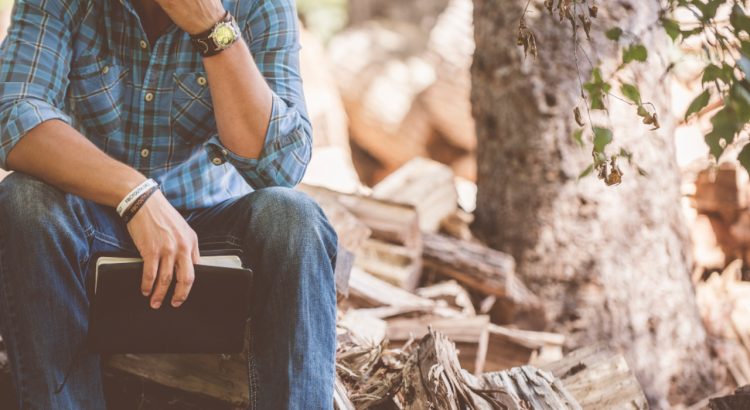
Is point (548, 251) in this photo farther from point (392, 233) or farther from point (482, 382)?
point (482, 382)

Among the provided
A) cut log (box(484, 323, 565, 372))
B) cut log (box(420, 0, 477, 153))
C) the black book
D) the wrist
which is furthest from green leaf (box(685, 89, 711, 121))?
cut log (box(420, 0, 477, 153))

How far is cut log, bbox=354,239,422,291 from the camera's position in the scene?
10.9 feet

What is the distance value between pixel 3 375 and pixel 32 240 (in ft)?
2.38

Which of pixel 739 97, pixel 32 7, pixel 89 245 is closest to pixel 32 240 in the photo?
pixel 89 245

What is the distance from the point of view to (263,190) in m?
1.80

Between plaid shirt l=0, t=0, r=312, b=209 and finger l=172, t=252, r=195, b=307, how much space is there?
0.36 meters

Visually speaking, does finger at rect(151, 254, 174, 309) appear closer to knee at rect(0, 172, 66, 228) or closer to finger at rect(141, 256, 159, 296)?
finger at rect(141, 256, 159, 296)

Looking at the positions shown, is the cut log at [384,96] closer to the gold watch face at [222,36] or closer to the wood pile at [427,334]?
the wood pile at [427,334]

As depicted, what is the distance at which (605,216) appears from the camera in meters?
3.23

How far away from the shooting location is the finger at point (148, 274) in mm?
1588

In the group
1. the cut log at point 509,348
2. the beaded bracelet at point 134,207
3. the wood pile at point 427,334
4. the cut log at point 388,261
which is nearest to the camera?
the beaded bracelet at point 134,207

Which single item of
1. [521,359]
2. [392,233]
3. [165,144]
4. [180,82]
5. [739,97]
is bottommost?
[521,359]

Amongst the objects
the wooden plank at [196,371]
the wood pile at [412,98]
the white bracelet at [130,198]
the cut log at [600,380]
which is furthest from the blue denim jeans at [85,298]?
the wood pile at [412,98]

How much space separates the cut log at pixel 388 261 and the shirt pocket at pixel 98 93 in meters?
1.57
